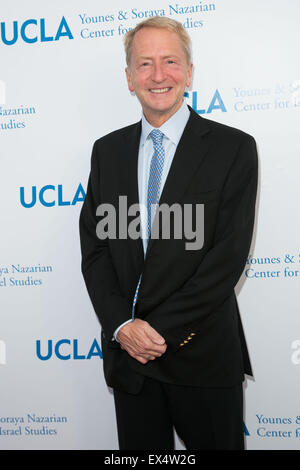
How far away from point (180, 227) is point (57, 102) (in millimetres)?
1249

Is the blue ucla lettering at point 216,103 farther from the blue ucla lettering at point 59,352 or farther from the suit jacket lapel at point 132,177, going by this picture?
the blue ucla lettering at point 59,352

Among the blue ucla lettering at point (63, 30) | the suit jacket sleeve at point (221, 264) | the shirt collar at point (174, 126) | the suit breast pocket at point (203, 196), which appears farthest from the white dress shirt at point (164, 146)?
the blue ucla lettering at point (63, 30)

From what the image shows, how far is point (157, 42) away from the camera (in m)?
1.73

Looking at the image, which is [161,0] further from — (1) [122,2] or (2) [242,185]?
(2) [242,185]

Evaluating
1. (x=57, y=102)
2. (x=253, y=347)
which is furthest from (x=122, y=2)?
(x=253, y=347)

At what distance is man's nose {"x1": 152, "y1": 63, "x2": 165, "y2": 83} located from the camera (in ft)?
5.64

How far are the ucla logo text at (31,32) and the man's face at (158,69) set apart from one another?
2.88 feet

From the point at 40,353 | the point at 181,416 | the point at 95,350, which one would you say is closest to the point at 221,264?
the point at 181,416

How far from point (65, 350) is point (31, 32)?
5.74 feet

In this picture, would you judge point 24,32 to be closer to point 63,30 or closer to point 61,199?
point 63,30

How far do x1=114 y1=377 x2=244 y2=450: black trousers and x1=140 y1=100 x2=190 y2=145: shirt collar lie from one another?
0.91 metres

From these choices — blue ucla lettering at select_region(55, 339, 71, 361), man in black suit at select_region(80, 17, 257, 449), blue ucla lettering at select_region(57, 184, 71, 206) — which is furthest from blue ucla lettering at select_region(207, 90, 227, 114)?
blue ucla lettering at select_region(55, 339, 71, 361)

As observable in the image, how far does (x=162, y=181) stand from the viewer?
5.67 feet
